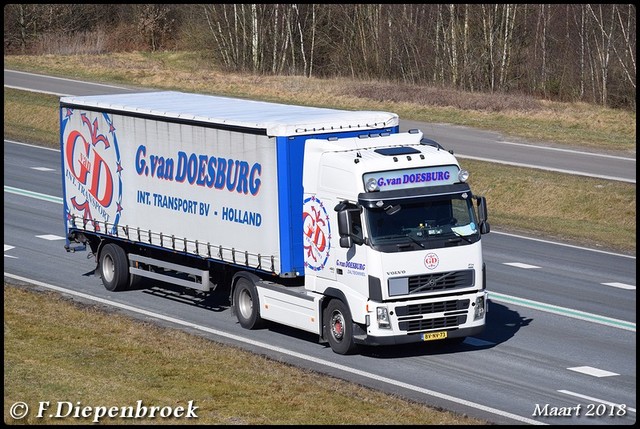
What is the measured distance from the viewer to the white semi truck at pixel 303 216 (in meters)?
16.1

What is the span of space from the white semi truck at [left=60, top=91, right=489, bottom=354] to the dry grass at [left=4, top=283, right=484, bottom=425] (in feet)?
4.39

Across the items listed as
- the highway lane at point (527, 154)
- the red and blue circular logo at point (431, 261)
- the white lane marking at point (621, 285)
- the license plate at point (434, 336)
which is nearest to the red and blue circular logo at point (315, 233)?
the red and blue circular logo at point (431, 261)

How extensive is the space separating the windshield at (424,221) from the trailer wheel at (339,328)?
4.17 ft

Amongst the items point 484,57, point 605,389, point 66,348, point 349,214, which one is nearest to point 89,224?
point 66,348

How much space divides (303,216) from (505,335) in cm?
389

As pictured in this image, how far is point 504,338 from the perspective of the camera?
59.1 feet

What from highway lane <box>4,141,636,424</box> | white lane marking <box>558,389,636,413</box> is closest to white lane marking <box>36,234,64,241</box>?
highway lane <box>4,141,636,424</box>

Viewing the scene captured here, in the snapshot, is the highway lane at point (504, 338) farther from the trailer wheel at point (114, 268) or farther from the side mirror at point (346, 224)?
the side mirror at point (346, 224)

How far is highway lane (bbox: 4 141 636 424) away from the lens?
1493 cm

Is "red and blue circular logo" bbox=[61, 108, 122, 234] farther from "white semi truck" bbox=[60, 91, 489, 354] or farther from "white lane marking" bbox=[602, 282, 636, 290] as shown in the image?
"white lane marking" bbox=[602, 282, 636, 290]

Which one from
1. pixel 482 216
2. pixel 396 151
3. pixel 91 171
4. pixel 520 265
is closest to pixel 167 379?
pixel 396 151

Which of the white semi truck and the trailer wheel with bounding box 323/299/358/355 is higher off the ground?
the white semi truck

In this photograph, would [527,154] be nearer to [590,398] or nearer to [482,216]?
[482,216]

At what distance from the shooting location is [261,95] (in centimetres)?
5178
